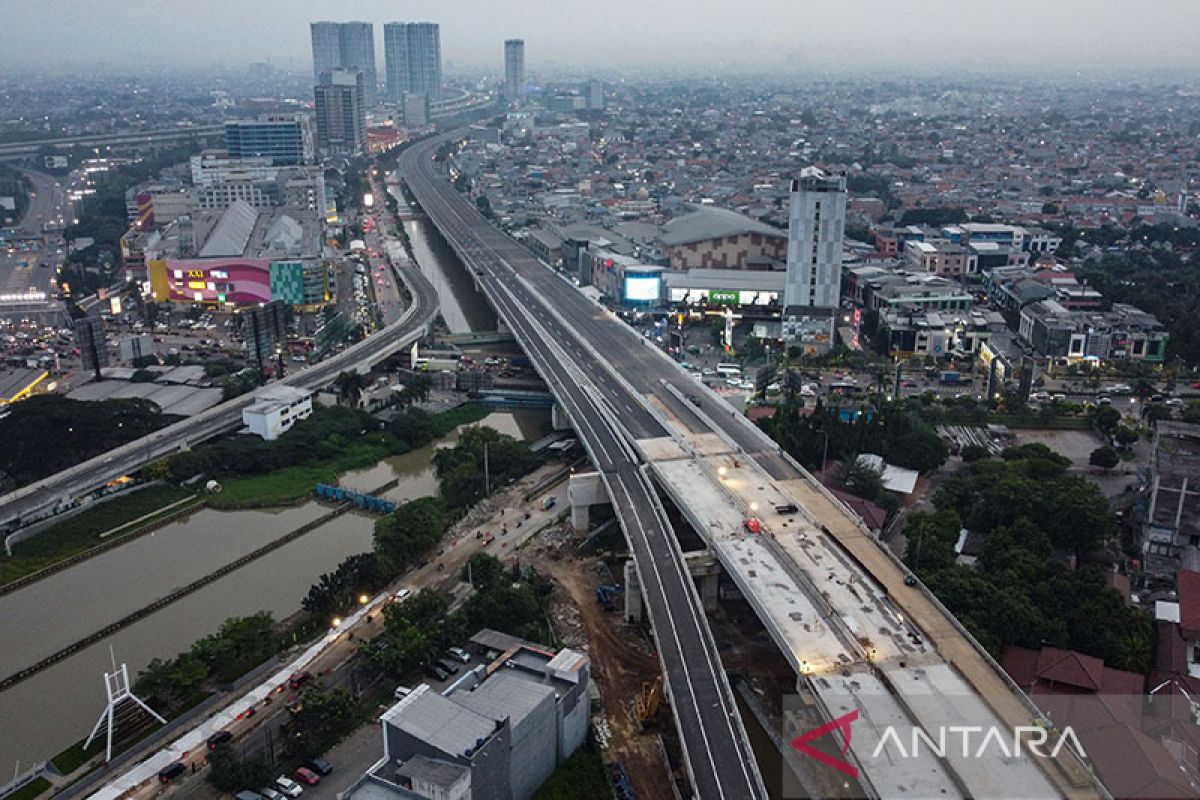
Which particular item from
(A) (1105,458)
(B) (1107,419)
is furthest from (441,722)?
(B) (1107,419)

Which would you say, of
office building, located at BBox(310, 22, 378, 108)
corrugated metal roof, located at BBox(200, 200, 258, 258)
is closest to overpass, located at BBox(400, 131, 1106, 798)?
corrugated metal roof, located at BBox(200, 200, 258, 258)

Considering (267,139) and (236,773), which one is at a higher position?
(267,139)

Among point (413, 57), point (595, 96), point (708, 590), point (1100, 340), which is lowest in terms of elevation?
point (708, 590)

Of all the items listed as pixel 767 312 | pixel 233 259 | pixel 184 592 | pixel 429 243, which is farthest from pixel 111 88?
pixel 184 592

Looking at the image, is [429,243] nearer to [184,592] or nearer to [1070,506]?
[184,592]

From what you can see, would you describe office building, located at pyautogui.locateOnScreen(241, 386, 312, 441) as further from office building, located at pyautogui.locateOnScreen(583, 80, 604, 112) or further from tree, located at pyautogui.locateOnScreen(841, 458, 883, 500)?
office building, located at pyautogui.locateOnScreen(583, 80, 604, 112)

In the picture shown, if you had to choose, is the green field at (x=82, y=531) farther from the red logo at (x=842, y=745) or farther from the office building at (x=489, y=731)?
the red logo at (x=842, y=745)

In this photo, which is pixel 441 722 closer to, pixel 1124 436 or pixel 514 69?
pixel 1124 436

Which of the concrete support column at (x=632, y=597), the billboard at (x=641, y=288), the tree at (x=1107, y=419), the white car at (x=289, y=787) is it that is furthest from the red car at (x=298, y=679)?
the billboard at (x=641, y=288)
